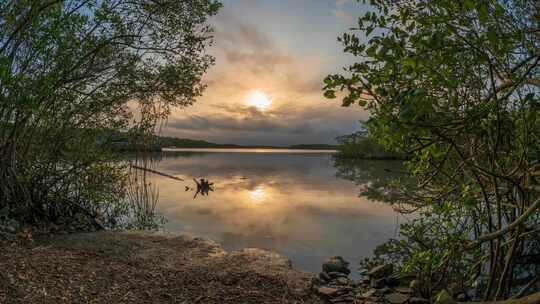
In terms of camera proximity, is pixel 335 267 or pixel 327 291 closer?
pixel 327 291

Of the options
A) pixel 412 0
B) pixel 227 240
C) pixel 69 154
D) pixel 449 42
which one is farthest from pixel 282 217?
pixel 449 42

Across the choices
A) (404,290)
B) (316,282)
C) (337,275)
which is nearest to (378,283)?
(404,290)

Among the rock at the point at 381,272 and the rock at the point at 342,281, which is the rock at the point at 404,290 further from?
the rock at the point at 342,281

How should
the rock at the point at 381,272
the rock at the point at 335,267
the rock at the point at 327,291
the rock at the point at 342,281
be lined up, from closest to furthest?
the rock at the point at 327,291 → the rock at the point at 342,281 → the rock at the point at 381,272 → the rock at the point at 335,267

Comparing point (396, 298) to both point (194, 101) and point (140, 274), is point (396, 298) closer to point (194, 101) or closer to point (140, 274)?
point (140, 274)

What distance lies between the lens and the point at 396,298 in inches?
221

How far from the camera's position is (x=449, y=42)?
2.52 metres

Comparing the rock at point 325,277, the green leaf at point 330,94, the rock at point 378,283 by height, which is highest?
the green leaf at point 330,94

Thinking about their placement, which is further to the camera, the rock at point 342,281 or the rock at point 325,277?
the rock at point 325,277

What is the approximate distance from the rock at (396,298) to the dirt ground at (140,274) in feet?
4.46

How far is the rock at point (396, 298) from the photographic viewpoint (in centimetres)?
552

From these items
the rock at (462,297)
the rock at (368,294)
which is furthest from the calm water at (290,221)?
the rock at (462,297)

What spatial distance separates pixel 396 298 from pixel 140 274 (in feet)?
14.8

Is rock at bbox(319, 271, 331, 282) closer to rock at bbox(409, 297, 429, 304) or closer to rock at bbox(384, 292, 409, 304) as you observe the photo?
rock at bbox(384, 292, 409, 304)
